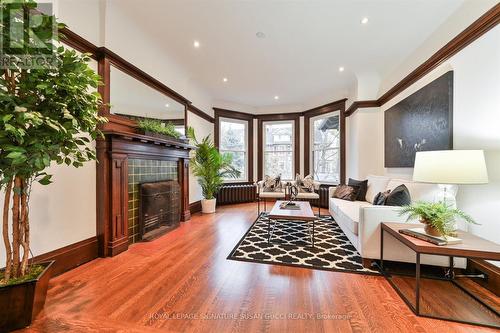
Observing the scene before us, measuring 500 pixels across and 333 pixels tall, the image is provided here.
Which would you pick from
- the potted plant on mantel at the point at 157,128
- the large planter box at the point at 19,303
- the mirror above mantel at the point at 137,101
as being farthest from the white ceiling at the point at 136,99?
the large planter box at the point at 19,303

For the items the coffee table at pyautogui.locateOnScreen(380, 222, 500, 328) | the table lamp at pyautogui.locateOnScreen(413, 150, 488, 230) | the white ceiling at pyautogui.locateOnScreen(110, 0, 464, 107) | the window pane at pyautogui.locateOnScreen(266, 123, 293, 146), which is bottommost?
the coffee table at pyautogui.locateOnScreen(380, 222, 500, 328)

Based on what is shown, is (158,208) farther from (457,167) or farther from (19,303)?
(457,167)

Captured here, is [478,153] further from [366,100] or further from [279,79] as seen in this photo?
[279,79]

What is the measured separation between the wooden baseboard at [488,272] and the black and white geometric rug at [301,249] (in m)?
0.89

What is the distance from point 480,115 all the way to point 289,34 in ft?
7.93

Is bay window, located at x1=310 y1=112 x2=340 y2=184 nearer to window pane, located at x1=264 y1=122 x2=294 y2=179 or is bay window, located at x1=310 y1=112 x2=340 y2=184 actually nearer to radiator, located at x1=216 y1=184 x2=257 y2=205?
window pane, located at x1=264 y1=122 x2=294 y2=179

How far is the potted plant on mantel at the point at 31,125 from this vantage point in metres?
1.24

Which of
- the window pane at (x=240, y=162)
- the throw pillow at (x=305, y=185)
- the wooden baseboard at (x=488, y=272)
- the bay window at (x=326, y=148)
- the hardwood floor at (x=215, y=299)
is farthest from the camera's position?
the window pane at (x=240, y=162)

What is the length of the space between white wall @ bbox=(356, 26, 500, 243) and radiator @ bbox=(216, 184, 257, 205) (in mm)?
4619

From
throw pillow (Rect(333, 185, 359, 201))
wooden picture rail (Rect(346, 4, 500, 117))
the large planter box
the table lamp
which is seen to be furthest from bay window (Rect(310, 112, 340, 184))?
the large planter box

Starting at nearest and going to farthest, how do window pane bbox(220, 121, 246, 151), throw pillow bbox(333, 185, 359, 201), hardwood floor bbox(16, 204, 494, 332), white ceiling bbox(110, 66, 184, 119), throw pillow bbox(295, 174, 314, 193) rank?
hardwood floor bbox(16, 204, 494, 332) < white ceiling bbox(110, 66, 184, 119) < throw pillow bbox(333, 185, 359, 201) < throw pillow bbox(295, 174, 314, 193) < window pane bbox(220, 121, 246, 151)

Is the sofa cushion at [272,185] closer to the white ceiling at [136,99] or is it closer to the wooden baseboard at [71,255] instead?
the white ceiling at [136,99]

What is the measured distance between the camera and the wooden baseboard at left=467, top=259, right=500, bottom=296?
1867 millimetres

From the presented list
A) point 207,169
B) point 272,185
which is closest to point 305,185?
point 272,185
